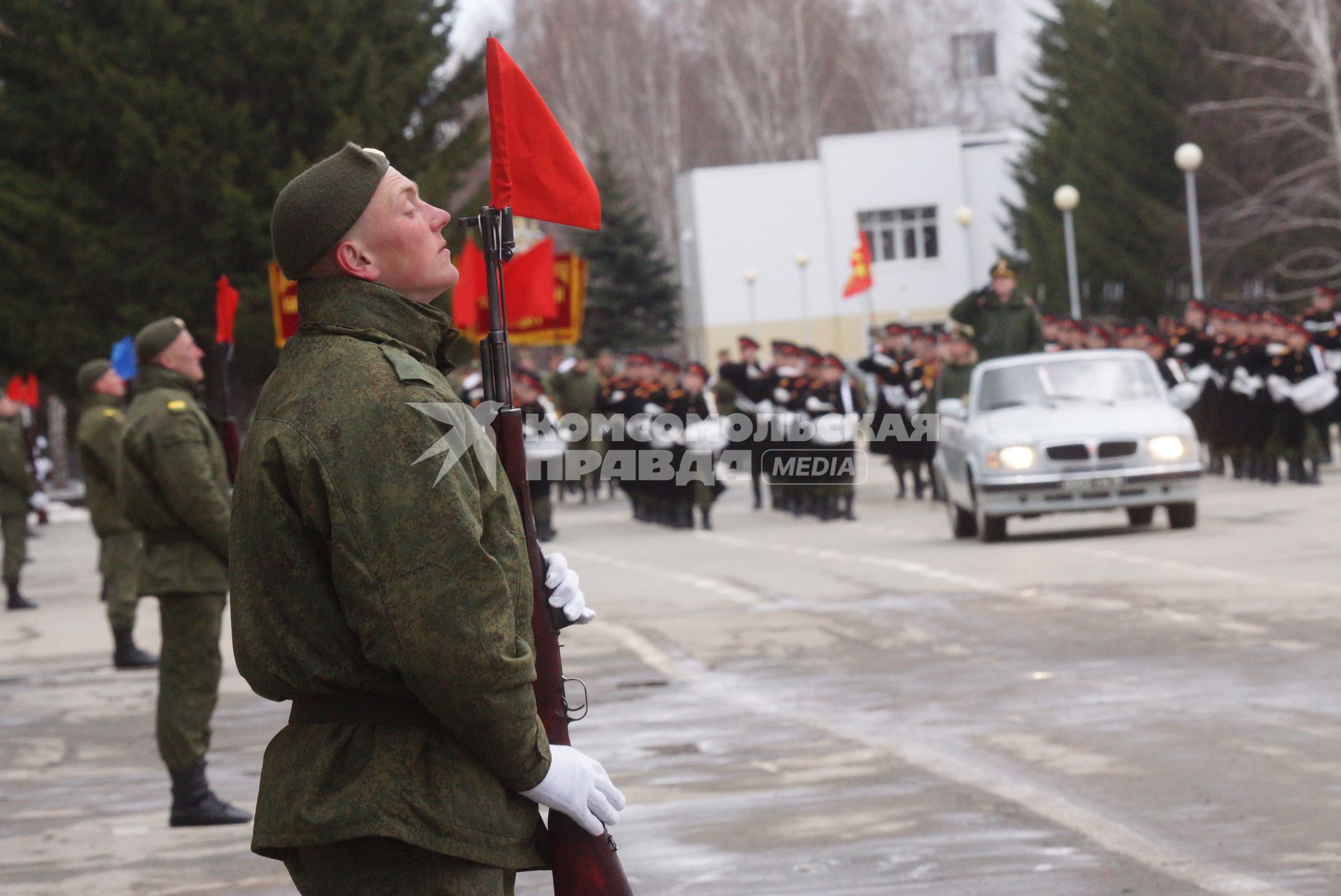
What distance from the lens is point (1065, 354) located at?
20016 mm

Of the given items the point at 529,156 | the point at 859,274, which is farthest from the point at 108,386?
the point at 859,274

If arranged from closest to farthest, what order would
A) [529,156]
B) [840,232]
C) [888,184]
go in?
[529,156]
[888,184]
[840,232]

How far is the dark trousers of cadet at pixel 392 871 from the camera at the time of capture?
11.8 feet

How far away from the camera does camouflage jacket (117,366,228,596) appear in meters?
8.44

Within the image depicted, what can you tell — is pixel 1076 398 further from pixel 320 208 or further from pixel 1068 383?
pixel 320 208

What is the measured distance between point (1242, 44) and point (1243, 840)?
4518 cm

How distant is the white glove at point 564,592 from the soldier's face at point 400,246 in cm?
52

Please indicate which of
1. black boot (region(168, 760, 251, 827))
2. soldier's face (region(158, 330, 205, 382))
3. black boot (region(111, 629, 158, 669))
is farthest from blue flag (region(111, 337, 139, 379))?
black boot (region(168, 760, 251, 827))

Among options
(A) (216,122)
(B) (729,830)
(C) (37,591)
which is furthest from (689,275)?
(B) (729,830)

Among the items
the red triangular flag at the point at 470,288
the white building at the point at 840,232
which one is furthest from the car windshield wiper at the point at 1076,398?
the white building at the point at 840,232

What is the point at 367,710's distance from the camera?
142 inches

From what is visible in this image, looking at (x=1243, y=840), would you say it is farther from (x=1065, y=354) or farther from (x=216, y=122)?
(x=216, y=122)

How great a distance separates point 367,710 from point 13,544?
17.2 metres

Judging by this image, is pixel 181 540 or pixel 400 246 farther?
pixel 181 540
